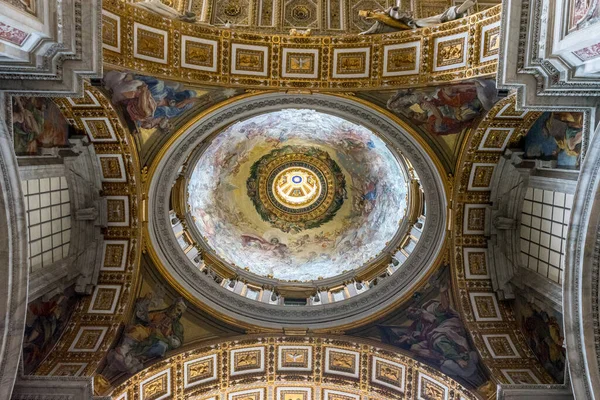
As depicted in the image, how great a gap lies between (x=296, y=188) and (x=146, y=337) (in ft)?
35.9

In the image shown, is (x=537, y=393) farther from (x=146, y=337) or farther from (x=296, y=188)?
(x=296, y=188)

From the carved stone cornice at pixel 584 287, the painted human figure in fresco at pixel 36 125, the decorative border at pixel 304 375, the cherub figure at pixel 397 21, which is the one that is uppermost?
the cherub figure at pixel 397 21

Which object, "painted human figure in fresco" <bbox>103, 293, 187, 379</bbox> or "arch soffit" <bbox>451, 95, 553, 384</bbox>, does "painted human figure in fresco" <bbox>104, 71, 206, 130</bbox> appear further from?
"arch soffit" <bbox>451, 95, 553, 384</bbox>

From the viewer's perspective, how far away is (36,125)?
13.4 metres

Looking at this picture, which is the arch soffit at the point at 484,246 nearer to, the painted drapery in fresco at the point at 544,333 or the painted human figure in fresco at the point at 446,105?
the painted drapery in fresco at the point at 544,333

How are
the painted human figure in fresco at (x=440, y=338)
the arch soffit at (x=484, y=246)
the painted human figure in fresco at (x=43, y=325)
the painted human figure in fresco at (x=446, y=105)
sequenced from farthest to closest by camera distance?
the painted human figure in fresco at (x=440, y=338), the arch soffit at (x=484, y=246), the painted human figure in fresco at (x=446, y=105), the painted human figure in fresco at (x=43, y=325)

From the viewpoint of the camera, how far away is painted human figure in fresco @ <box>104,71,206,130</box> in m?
13.8

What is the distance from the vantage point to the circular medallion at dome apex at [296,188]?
77.9ft

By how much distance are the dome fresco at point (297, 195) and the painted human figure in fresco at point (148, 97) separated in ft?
13.4

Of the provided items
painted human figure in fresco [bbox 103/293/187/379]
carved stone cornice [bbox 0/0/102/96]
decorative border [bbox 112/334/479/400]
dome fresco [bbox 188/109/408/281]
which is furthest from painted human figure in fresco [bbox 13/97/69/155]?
decorative border [bbox 112/334/479/400]

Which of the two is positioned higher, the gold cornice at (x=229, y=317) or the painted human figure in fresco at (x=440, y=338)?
the gold cornice at (x=229, y=317)

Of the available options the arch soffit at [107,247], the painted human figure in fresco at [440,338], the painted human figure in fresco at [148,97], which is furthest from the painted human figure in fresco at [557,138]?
the arch soffit at [107,247]

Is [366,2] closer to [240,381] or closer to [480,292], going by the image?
[480,292]

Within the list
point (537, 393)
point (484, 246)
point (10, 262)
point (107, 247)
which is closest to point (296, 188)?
point (484, 246)
